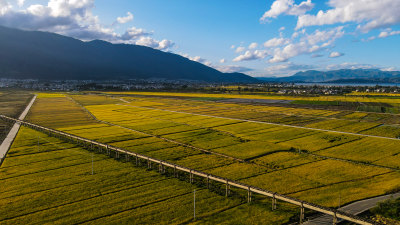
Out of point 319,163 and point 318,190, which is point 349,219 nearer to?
point 318,190

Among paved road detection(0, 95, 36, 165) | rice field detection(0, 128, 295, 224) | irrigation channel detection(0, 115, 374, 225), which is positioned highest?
irrigation channel detection(0, 115, 374, 225)

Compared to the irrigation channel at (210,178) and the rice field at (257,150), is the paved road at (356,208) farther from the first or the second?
the rice field at (257,150)

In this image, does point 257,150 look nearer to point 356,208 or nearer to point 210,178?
point 210,178

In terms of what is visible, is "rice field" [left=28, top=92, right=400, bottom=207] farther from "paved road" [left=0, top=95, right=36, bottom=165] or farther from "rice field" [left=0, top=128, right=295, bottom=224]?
"paved road" [left=0, top=95, right=36, bottom=165]

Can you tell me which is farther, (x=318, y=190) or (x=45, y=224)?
(x=318, y=190)

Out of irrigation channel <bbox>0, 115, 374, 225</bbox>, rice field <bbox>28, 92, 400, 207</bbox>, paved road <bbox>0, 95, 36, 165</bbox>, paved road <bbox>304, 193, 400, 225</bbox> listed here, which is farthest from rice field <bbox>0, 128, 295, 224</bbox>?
paved road <bbox>0, 95, 36, 165</bbox>

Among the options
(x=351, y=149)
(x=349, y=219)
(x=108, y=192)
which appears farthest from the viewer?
(x=351, y=149)

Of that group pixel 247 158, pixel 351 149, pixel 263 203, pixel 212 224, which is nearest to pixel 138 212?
pixel 212 224

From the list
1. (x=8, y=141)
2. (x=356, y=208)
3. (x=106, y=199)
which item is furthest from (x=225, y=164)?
(x=8, y=141)
